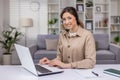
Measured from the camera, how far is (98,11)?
6.20m

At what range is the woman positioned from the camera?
210 cm

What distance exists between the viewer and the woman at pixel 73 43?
2102 millimetres

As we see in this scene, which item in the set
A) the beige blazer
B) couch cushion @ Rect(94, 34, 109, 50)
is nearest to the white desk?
the beige blazer

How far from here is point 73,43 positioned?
221 centimetres

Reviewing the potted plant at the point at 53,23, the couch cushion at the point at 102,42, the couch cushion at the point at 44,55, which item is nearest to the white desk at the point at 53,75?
the couch cushion at the point at 44,55

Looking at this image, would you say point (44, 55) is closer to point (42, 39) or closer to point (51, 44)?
point (51, 44)

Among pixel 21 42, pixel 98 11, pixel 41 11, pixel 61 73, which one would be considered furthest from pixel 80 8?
pixel 61 73

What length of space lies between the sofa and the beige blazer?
2.60 metres

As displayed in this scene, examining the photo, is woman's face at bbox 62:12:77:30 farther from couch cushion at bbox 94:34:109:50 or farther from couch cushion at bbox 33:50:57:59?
couch cushion at bbox 94:34:109:50

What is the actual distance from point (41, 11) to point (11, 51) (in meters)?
1.36

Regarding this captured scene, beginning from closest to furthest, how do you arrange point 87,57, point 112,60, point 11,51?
point 87,57, point 112,60, point 11,51

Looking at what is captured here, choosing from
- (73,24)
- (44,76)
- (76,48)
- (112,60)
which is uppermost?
(73,24)

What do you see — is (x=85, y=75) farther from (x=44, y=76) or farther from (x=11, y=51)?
(x=11, y=51)

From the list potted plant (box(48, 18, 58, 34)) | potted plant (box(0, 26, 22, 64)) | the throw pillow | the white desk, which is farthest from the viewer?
potted plant (box(48, 18, 58, 34))
